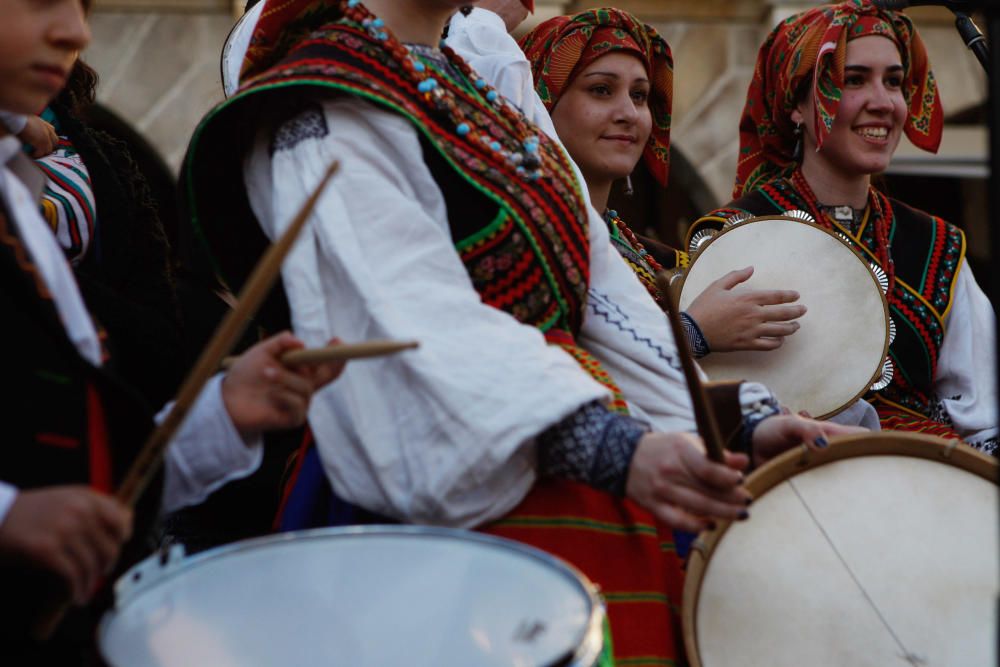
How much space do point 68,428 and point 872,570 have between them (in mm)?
993

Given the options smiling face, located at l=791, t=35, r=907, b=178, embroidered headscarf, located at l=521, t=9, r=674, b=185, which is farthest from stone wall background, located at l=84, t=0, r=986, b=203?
embroidered headscarf, located at l=521, t=9, r=674, b=185

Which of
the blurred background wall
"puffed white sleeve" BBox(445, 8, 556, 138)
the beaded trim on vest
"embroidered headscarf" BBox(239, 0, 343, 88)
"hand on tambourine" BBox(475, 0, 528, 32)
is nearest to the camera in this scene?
the beaded trim on vest

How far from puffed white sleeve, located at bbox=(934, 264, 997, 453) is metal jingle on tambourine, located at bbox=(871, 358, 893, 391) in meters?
0.17

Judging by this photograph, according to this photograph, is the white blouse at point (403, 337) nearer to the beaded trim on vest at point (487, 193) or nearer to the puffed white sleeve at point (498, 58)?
the beaded trim on vest at point (487, 193)

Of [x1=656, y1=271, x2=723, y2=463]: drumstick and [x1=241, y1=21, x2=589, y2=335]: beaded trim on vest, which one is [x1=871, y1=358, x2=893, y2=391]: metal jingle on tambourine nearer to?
[x1=241, y1=21, x2=589, y2=335]: beaded trim on vest

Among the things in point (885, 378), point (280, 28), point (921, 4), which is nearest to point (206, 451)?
point (280, 28)

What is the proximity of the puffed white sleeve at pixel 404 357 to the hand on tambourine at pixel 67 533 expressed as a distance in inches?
15.8

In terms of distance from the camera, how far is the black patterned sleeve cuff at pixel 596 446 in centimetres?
161

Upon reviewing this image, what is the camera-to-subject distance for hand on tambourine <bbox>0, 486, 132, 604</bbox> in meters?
1.24

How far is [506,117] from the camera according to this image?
6.47 feet

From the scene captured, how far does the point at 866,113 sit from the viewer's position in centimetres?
341

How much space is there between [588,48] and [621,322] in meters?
1.19

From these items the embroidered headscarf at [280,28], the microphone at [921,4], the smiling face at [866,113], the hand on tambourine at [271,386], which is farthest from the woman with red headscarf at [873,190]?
the hand on tambourine at [271,386]

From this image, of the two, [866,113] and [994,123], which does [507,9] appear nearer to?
[866,113]
